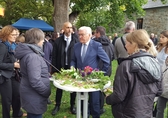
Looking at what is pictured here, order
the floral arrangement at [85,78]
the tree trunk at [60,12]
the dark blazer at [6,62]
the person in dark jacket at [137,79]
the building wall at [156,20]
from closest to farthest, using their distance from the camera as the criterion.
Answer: the person in dark jacket at [137,79]
the floral arrangement at [85,78]
the dark blazer at [6,62]
the tree trunk at [60,12]
the building wall at [156,20]

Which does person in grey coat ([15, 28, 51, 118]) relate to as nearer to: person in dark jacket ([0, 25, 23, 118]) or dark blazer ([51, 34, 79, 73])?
person in dark jacket ([0, 25, 23, 118])

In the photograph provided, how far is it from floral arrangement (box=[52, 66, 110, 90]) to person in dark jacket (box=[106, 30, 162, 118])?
409 mm

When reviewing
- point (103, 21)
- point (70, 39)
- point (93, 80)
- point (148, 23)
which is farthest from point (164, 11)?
point (93, 80)

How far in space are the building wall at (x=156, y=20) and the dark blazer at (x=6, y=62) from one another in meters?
21.7

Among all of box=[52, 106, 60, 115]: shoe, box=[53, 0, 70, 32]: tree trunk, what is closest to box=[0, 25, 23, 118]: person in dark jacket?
box=[52, 106, 60, 115]: shoe

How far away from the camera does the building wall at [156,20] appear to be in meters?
22.1

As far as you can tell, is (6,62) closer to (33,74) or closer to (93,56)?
(33,74)

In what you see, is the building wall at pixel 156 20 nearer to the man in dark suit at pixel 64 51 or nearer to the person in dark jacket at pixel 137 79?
the man in dark suit at pixel 64 51

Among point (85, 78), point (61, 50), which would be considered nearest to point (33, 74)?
point (85, 78)

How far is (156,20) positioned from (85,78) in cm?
2278

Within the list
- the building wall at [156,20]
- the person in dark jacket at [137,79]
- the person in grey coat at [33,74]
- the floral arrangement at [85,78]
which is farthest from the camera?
the building wall at [156,20]

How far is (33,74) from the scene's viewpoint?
7.47 ft

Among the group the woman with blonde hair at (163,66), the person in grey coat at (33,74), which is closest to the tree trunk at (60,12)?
the woman with blonde hair at (163,66)

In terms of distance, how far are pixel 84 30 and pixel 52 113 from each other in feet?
6.66
